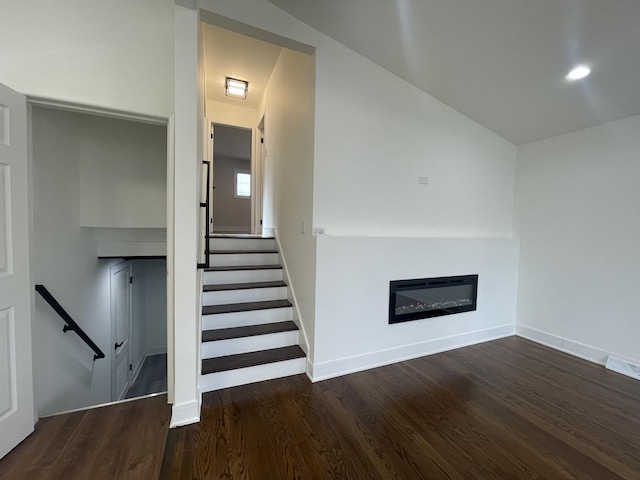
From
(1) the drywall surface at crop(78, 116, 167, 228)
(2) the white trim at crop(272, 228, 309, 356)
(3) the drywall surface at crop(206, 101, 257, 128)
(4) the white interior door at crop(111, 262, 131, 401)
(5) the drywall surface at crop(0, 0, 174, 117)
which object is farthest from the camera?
(3) the drywall surface at crop(206, 101, 257, 128)

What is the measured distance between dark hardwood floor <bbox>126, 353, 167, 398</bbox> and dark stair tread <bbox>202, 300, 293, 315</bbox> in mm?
2825

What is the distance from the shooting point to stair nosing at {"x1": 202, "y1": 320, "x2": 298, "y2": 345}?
2455mm

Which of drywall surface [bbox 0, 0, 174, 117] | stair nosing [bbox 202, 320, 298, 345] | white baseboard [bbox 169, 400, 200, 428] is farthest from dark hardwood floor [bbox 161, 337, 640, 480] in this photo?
drywall surface [bbox 0, 0, 174, 117]

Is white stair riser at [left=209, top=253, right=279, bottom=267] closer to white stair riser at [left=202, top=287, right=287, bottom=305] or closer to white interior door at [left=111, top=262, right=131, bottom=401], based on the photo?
white stair riser at [left=202, top=287, right=287, bottom=305]

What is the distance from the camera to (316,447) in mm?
1690

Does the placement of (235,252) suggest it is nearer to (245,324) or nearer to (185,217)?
(245,324)

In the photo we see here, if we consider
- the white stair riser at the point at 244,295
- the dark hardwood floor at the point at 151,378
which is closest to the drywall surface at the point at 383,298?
the white stair riser at the point at 244,295

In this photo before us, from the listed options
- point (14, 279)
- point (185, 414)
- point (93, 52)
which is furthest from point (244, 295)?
point (93, 52)

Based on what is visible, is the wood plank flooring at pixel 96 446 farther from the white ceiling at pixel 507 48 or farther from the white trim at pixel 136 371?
the white ceiling at pixel 507 48

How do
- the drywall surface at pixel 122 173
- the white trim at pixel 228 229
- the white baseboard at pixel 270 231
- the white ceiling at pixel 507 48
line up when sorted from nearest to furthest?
the white ceiling at pixel 507 48
the drywall surface at pixel 122 173
the white baseboard at pixel 270 231
the white trim at pixel 228 229

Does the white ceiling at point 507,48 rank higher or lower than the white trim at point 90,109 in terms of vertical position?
higher

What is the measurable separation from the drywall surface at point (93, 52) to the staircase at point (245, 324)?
1.68m

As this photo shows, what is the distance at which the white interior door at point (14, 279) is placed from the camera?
1591 millimetres

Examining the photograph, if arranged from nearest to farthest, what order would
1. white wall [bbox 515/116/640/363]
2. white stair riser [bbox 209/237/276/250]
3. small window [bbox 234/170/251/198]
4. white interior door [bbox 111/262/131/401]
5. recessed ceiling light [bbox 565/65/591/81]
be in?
recessed ceiling light [bbox 565/65/591/81], white wall [bbox 515/116/640/363], white stair riser [bbox 209/237/276/250], white interior door [bbox 111/262/131/401], small window [bbox 234/170/251/198]
